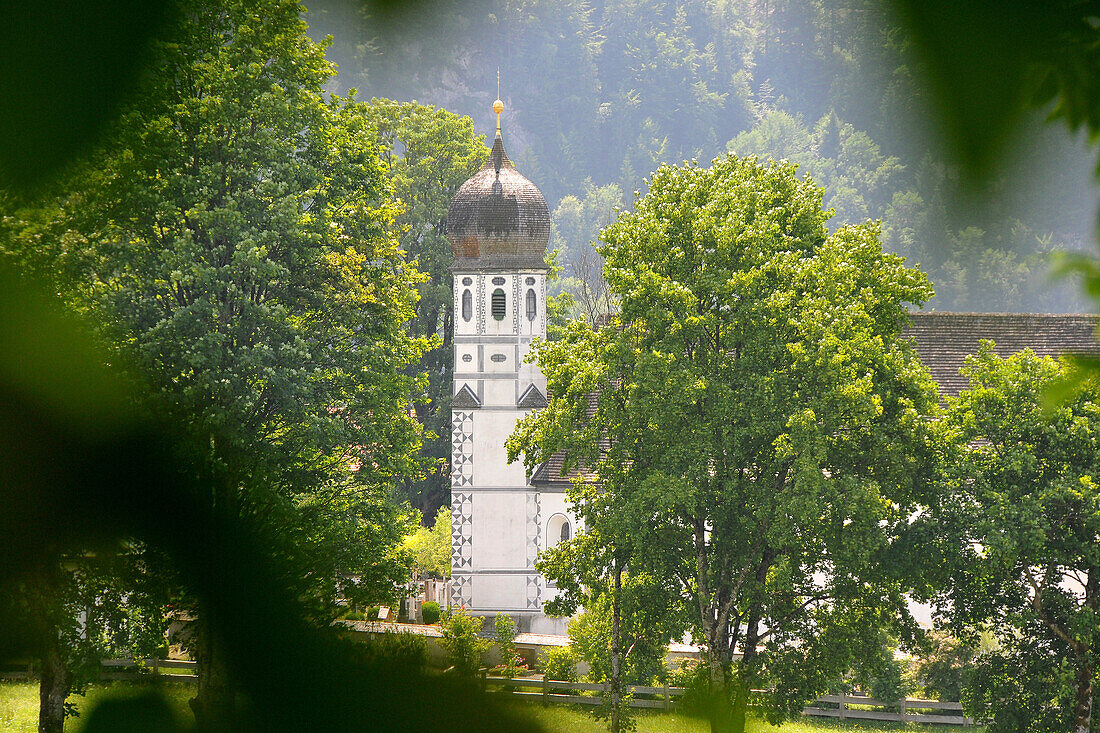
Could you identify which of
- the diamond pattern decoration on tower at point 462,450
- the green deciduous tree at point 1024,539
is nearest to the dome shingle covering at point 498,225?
the diamond pattern decoration on tower at point 462,450

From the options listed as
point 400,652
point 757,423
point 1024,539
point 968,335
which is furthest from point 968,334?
point 400,652

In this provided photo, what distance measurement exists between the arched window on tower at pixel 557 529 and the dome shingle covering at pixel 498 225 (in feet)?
31.9

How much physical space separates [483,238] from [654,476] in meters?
24.1

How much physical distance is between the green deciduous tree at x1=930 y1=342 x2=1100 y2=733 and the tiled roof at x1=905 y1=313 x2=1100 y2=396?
9.85m

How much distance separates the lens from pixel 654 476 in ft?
59.7

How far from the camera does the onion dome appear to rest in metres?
40.9

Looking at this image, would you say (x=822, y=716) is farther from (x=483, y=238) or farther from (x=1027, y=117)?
(x=1027, y=117)

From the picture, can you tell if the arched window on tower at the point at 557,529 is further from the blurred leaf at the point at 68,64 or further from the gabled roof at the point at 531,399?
the blurred leaf at the point at 68,64

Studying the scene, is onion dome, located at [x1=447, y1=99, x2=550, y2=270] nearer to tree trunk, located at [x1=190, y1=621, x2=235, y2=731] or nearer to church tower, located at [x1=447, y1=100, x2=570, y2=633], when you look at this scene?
church tower, located at [x1=447, y1=100, x2=570, y2=633]

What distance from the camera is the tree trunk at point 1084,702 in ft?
57.4

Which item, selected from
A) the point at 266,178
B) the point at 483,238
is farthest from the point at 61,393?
the point at 483,238

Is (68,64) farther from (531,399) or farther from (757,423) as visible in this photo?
(531,399)

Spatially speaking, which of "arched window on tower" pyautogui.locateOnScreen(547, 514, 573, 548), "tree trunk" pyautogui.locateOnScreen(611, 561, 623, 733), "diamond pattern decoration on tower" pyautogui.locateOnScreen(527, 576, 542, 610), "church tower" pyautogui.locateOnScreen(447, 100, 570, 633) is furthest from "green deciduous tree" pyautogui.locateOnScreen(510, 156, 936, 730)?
"diamond pattern decoration on tower" pyautogui.locateOnScreen(527, 576, 542, 610)

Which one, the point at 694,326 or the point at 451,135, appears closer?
the point at 694,326
